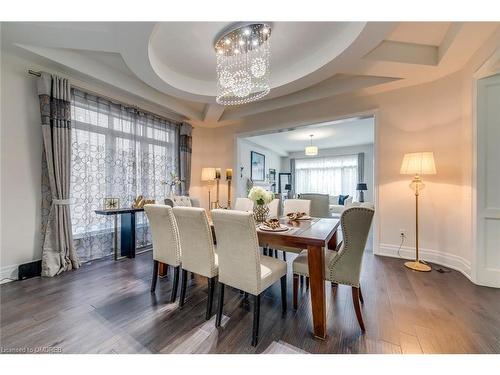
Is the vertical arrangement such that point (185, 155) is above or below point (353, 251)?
above

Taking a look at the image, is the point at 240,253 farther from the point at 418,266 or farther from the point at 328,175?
the point at 328,175

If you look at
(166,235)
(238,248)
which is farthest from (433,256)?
(166,235)

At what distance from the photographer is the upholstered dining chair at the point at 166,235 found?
194cm

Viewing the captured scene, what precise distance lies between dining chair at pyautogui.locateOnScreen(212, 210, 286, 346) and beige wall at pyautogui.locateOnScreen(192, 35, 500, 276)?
2.63 meters

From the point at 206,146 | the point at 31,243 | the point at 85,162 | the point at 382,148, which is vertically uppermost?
the point at 206,146

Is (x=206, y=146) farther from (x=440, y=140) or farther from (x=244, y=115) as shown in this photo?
(x=440, y=140)

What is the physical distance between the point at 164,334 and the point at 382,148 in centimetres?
370

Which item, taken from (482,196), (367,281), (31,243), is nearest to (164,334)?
(367,281)

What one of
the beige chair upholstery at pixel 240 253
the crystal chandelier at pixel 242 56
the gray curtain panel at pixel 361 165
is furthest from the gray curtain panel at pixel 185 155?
the gray curtain panel at pixel 361 165

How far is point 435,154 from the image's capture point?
116 inches

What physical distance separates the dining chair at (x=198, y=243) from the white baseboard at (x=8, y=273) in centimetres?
224

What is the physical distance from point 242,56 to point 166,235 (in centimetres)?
233

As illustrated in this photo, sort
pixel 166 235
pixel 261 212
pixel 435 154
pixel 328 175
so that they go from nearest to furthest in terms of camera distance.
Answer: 1. pixel 166 235
2. pixel 261 212
3. pixel 435 154
4. pixel 328 175

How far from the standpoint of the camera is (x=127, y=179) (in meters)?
3.54
